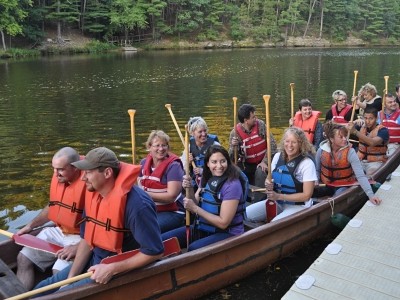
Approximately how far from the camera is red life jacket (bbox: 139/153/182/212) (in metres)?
4.95

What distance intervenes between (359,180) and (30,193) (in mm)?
5433

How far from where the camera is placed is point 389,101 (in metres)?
7.86

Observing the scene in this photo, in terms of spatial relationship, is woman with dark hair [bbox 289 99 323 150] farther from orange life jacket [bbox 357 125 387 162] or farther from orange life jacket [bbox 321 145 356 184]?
orange life jacket [bbox 321 145 356 184]

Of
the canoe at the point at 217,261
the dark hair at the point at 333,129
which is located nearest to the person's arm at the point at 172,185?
the canoe at the point at 217,261

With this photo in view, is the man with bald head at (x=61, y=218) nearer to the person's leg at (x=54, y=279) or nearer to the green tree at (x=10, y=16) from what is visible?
the person's leg at (x=54, y=279)

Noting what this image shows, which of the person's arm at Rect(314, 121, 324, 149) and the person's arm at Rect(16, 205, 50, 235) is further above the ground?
the person's arm at Rect(314, 121, 324, 149)

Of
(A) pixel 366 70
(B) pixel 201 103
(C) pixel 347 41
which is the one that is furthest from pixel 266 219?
(C) pixel 347 41

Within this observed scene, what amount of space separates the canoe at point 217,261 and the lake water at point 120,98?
3445 mm

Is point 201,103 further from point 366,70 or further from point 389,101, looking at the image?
point 366,70

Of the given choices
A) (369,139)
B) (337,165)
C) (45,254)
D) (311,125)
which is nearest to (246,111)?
(337,165)

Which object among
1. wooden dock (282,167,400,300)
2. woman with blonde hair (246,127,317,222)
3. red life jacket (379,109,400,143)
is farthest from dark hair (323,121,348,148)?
red life jacket (379,109,400,143)

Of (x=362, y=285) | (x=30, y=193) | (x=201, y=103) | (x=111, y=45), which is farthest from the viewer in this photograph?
(x=111, y=45)

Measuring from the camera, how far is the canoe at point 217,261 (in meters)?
3.76

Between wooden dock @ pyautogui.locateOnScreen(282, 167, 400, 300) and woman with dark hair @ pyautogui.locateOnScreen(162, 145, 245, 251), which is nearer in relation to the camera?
wooden dock @ pyautogui.locateOnScreen(282, 167, 400, 300)
